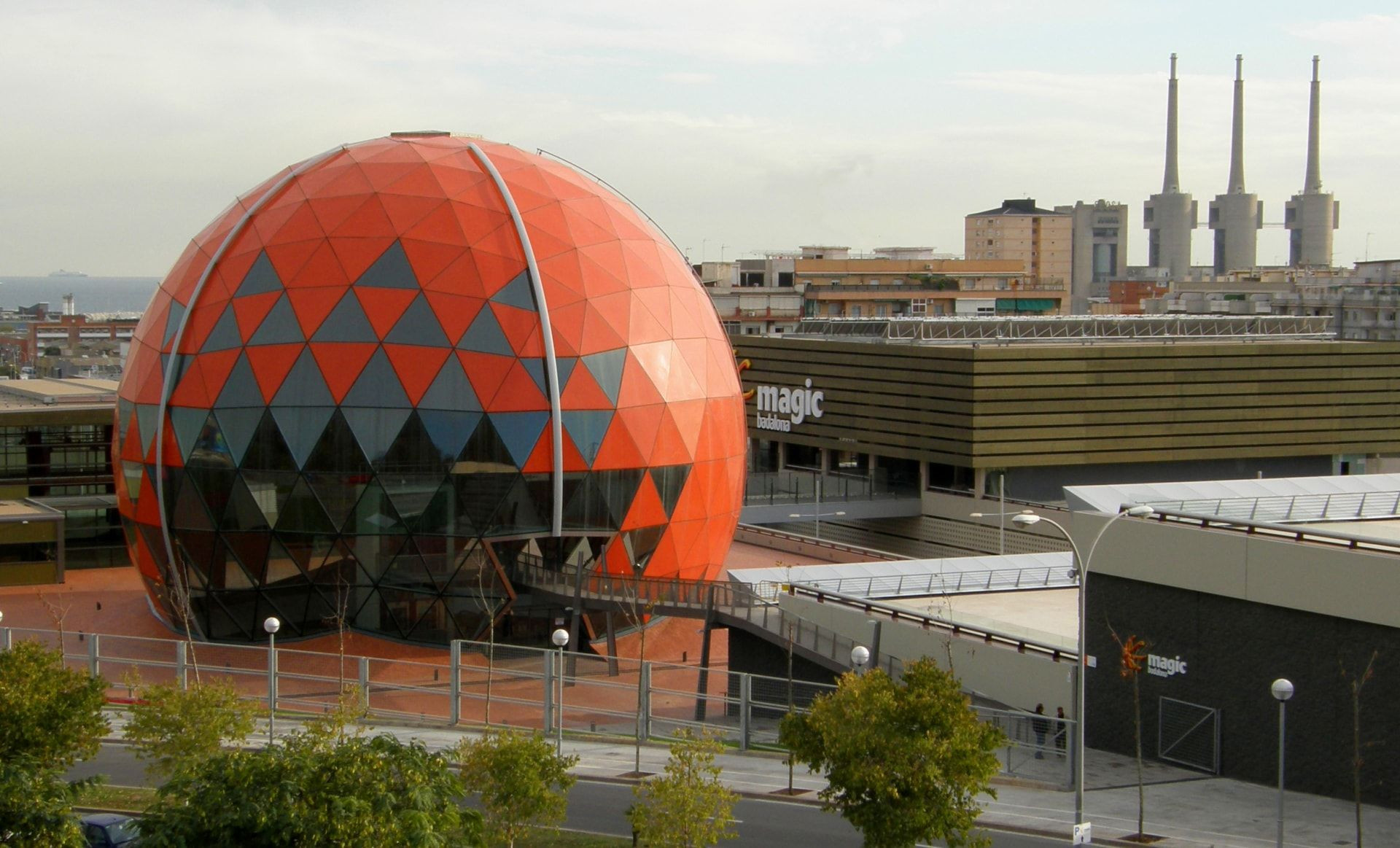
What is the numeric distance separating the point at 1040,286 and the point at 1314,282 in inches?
1009

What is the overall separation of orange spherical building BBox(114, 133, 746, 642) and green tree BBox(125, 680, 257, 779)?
1353cm

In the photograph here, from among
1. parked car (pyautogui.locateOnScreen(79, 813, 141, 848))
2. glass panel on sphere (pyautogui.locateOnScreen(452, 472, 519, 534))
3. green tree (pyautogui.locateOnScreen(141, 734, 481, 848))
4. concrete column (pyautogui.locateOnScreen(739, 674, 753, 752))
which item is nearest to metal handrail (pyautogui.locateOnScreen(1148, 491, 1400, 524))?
concrete column (pyautogui.locateOnScreen(739, 674, 753, 752))

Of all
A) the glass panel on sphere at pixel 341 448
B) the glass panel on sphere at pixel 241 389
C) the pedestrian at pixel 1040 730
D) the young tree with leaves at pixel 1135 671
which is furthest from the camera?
the glass panel on sphere at pixel 241 389

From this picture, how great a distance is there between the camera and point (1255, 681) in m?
29.5

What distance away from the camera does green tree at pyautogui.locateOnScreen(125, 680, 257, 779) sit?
86.0 ft

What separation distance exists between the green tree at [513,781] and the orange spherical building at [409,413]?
59.5 feet

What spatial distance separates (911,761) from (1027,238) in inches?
6144

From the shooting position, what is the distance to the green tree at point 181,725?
86.0ft

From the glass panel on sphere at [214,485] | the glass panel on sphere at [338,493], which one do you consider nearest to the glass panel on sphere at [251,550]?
the glass panel on sphere at [214,485]

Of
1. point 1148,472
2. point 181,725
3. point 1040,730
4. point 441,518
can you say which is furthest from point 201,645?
point 1148,472

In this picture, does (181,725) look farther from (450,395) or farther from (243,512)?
(243,512)

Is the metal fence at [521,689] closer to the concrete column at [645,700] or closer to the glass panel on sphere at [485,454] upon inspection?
the concrete column at [645,700]

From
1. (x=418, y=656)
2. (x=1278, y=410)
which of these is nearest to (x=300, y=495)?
(x=418, y=656)

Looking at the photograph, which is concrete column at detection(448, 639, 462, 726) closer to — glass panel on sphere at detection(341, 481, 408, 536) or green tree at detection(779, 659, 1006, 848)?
glass panel on sphere at detection(341, 481, 408, 536)
